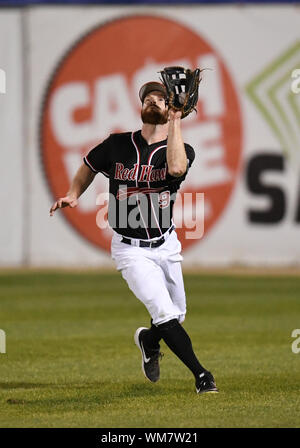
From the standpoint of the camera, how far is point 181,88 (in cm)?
698

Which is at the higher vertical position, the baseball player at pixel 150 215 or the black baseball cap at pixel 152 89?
the black baseball cap at pixel 152 89

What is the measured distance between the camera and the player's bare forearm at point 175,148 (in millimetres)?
6844

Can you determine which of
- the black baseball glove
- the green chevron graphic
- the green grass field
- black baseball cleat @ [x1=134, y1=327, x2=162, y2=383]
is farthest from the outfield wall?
the black baseball glove

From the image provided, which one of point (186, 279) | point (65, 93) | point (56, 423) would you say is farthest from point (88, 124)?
point (56, 423)

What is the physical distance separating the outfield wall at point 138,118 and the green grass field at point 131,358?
1.86m

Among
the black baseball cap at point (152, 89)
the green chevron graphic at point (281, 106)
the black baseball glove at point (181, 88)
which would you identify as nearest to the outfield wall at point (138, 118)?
the green chevron graphic at point (281, 106)

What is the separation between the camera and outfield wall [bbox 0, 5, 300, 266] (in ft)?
58.9

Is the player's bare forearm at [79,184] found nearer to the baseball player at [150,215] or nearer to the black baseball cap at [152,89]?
the baseball player at [150,215]

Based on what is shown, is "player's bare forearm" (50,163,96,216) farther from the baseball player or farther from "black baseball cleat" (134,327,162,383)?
"black baseball cleat" (134,327,162,383)

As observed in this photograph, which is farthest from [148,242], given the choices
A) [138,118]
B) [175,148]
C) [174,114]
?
[138,118]

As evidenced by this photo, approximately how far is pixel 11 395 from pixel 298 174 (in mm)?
11319

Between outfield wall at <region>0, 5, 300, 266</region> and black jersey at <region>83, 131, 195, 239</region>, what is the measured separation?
10.4 metres

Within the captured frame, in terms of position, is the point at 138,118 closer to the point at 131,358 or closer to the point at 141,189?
the point at 131,358

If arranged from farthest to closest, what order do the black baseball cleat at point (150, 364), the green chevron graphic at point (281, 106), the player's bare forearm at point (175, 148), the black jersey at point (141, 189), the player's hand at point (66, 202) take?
the green chevron graphic at point (281, 106) → the black baseball cleat at point (150, 364) → the player's hand at point (66, 202) → the black jersey at point (141, 189) → the player's bare forearm at point (175, 148)
